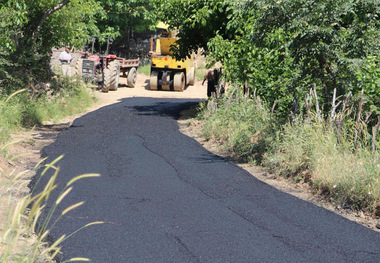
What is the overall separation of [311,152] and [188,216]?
3.03m

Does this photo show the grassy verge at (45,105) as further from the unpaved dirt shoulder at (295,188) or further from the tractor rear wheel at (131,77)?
the tractor rear wheel at (131,77)

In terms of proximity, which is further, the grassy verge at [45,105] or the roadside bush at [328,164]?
the grassy verge at [45,105]

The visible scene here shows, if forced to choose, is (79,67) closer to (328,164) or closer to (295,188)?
(295,188)

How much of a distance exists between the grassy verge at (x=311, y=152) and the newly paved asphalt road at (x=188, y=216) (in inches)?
23.7

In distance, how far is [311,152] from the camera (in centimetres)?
916

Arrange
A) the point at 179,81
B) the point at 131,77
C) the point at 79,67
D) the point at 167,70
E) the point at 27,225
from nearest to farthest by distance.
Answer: the point at 27,225, the point at 79,67, the point at 179,81, the point at 167,70, the point at 131,77

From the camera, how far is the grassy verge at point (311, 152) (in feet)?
25.6

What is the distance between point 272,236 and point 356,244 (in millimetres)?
861

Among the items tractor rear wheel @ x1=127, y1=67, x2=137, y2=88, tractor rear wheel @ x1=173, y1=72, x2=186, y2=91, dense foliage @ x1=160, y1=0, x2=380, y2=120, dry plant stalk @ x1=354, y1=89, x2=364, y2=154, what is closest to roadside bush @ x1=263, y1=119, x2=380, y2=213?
dry plant stalk @ x1=354, y1=89, x2=364, y2=154

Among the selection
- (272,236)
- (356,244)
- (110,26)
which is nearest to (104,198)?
(272,236)

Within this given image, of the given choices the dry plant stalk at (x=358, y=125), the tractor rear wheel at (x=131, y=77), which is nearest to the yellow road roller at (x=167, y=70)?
the tractor rear wheel at (x=131, y=77)

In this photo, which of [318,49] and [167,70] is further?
[167,70]

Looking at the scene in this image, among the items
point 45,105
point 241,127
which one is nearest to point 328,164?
point 241,127

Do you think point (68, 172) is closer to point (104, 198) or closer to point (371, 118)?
point (104, 198)
